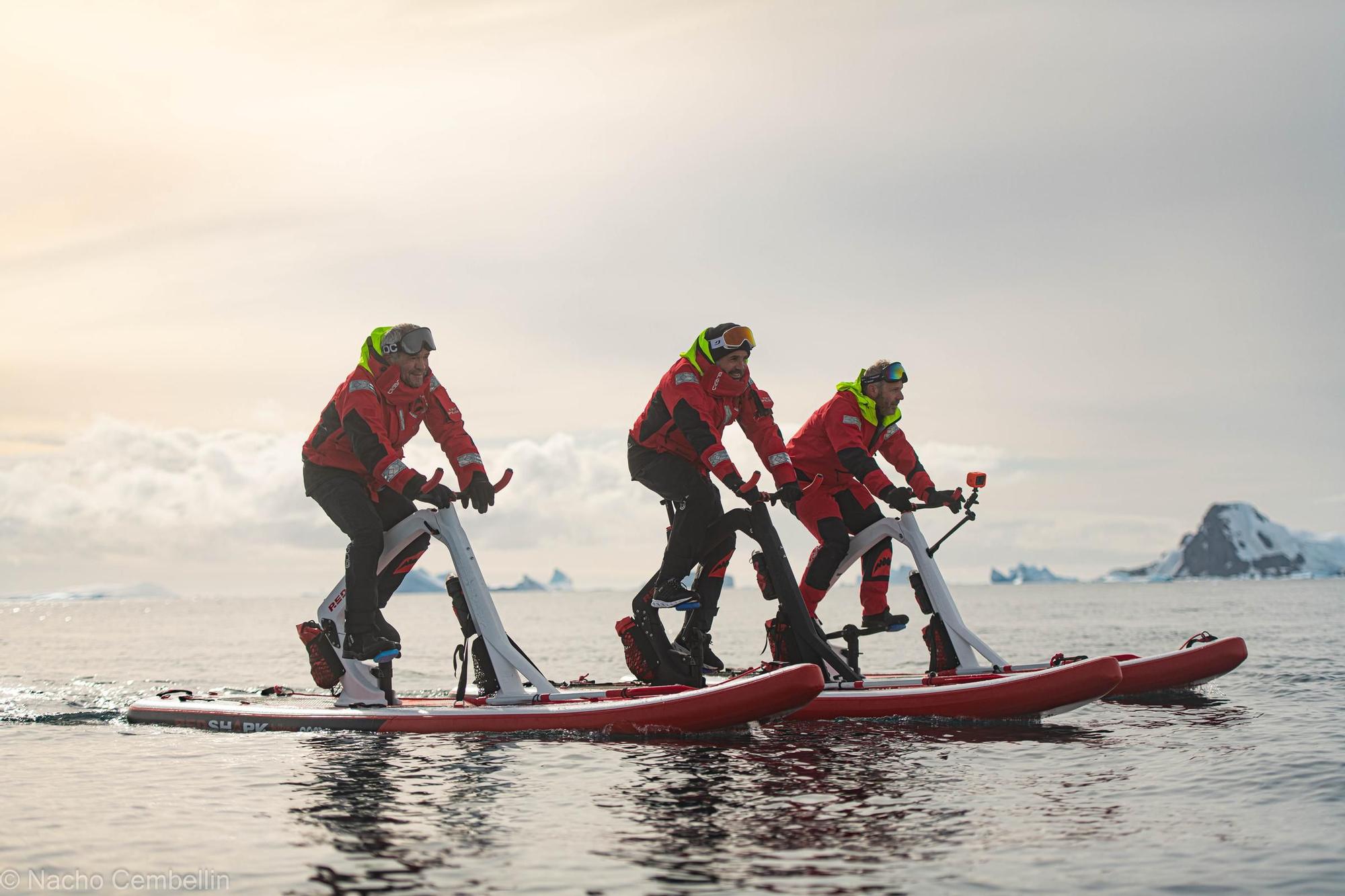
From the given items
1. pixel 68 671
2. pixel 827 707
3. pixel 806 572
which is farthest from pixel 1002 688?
pixel 68 671

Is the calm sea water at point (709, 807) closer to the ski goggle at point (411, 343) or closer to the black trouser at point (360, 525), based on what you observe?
the black trouser at point (360, 525)

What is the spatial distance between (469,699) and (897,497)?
405cm

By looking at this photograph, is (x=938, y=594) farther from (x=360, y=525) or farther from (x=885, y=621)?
(x=360, y=525)

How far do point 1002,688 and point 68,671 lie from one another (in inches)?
721

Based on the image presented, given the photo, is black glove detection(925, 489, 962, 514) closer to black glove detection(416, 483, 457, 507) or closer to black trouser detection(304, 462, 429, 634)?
black glove detection(416, 483, 457, 507)

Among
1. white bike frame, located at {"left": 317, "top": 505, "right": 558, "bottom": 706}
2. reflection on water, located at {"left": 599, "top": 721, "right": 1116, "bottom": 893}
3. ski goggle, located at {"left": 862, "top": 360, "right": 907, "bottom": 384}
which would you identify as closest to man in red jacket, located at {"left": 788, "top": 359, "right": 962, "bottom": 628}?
ski goggle, located at {"left": 862, "top": 360, "right": 907, "bottom": 384}

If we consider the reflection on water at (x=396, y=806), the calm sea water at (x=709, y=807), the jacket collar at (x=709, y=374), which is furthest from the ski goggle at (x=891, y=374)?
the reflection on water at (x=396, y=806)

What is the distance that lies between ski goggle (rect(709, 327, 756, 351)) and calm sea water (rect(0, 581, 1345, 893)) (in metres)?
3.19

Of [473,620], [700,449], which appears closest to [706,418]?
[700,449]

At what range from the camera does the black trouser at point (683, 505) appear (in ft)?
33.0

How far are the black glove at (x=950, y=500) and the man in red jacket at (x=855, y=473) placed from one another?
37 millimetres

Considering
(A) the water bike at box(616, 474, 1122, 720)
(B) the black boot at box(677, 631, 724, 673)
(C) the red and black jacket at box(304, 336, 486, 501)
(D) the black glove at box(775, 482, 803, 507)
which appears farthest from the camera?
(B) the black boot at box(677, 631, 724, 673)

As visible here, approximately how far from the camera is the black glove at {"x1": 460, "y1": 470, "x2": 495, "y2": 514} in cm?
953

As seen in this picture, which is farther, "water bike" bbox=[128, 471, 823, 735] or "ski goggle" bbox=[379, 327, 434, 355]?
"ski goggle" bbox=[379, 327, 434, 355]
